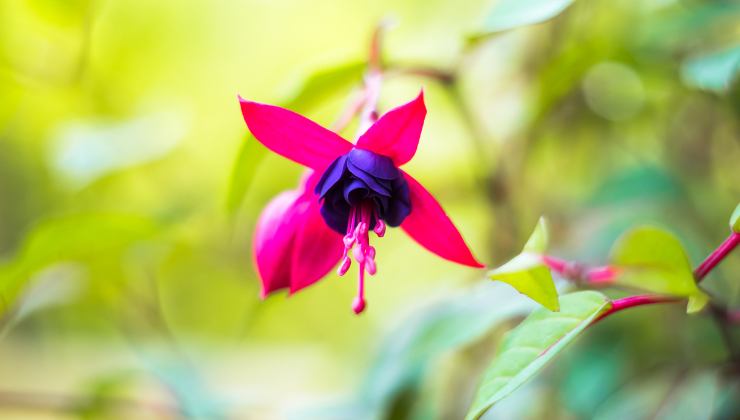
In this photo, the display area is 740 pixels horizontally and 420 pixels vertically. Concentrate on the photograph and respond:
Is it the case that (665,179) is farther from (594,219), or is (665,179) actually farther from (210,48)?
(210,48)

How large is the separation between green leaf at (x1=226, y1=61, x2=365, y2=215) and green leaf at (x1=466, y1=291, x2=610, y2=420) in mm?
223

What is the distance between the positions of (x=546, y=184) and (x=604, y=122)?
6.0 inches

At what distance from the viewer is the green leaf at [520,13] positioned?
43cm

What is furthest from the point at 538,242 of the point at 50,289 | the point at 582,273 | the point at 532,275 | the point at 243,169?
the point at 50,289

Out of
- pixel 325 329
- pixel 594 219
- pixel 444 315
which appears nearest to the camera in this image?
pixel 444 315

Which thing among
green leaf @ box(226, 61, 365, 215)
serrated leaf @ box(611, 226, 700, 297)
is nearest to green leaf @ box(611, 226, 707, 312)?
serrated leaf @ box(611, 226, 700, 297)

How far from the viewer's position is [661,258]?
364mm

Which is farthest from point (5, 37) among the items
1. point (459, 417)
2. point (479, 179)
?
point (459, 417)

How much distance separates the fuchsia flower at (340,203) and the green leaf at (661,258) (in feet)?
0.27

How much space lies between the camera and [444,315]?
609 mm

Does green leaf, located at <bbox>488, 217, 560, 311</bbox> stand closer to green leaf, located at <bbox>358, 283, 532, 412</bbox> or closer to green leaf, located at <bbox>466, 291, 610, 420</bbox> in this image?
green leaf, located at <bbox>466, 291, 610, 420</bbox>

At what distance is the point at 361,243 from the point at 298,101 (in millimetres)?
165

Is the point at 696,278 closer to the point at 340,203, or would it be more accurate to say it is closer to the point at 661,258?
the point at 661,258

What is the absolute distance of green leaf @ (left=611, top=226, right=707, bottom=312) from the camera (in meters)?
0.36
